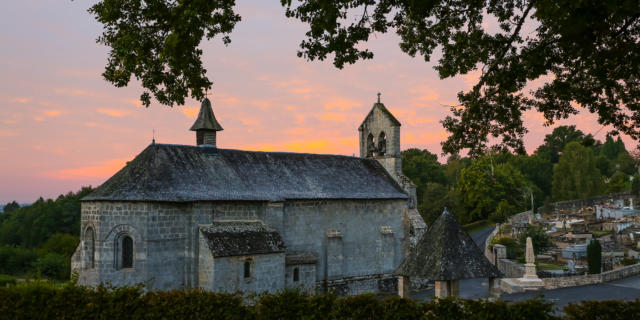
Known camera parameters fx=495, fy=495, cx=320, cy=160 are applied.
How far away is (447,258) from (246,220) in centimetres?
1161

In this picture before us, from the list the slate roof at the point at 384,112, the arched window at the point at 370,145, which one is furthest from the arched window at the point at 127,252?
the slate roof at the point at 384,112

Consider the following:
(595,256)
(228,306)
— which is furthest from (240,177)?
(595,256)

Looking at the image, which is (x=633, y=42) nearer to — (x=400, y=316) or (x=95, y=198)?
(x=400, y=316)

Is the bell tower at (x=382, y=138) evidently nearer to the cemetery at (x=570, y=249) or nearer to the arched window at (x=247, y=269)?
the cemetery at (x=570, y=249)

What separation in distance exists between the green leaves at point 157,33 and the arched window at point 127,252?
38.3 ft

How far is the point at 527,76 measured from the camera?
12.6 meters

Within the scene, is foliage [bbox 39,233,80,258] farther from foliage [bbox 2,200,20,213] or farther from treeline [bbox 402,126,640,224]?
foliage [bbox 2,200,20,213]

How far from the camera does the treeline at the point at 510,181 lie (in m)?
57.5

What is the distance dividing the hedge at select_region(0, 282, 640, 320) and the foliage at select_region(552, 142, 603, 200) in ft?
223

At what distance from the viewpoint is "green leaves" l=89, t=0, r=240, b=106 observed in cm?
938

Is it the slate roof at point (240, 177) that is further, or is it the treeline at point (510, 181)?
the treeline at point (510, 181)

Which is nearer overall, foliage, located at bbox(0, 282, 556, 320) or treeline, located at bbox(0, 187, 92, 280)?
foliage, located at bbox(0, 282, 556, 320)

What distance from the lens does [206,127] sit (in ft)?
83.6

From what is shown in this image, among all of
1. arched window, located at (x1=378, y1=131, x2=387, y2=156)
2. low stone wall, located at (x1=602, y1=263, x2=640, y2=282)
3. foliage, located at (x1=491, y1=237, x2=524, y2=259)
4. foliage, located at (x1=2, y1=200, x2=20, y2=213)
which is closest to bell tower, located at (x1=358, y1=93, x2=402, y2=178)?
arched window, located at (x1=378, y1=131, x2=387, y2=156)
